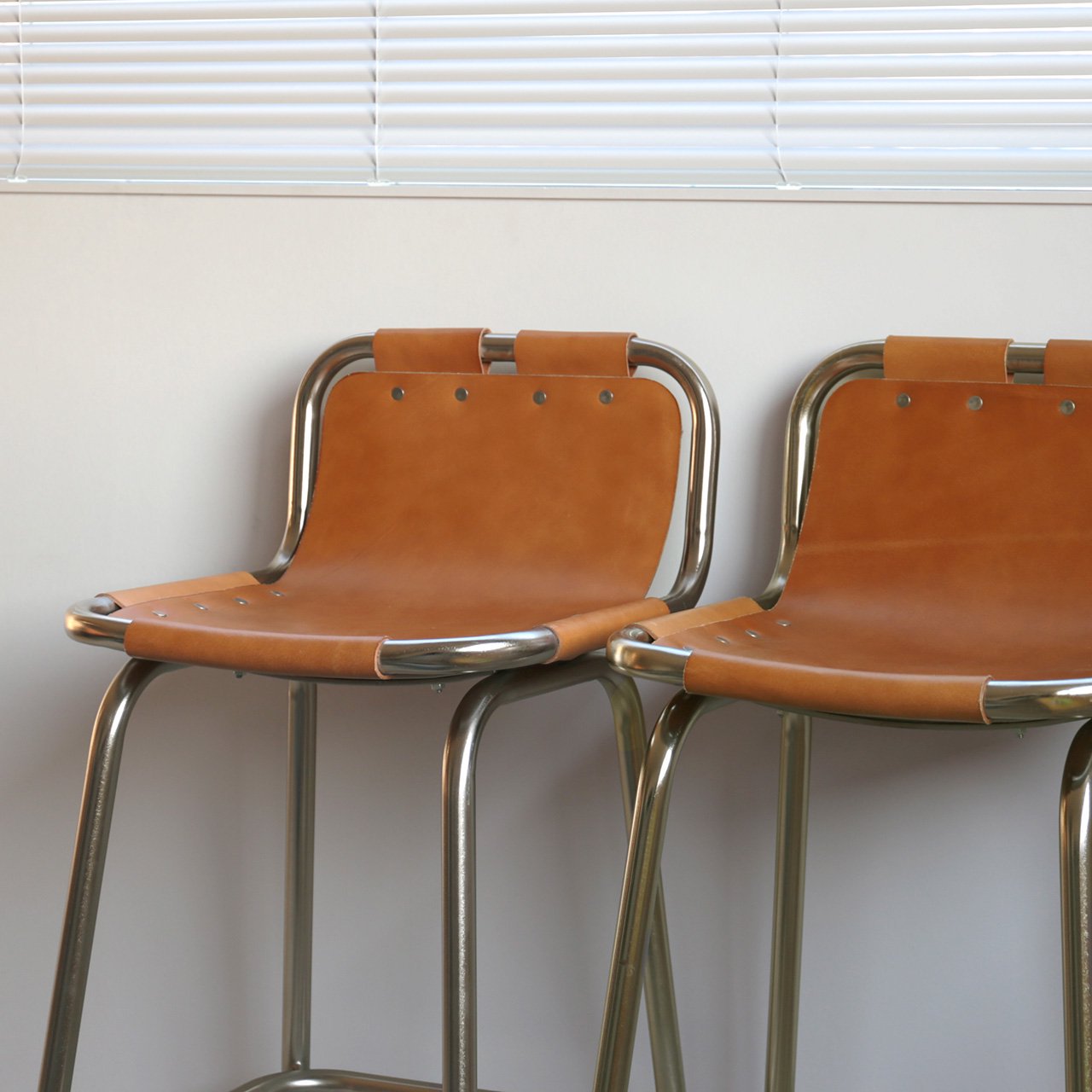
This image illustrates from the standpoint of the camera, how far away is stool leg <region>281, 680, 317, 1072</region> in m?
1.38

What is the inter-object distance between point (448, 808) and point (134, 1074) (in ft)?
2.68

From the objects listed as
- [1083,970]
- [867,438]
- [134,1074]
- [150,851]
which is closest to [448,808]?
[1083,970]

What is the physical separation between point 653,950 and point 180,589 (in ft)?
1.78

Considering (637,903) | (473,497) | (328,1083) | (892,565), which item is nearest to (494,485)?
(473,497)

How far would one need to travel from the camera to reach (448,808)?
955mm

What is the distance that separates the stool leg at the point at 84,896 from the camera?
104cm

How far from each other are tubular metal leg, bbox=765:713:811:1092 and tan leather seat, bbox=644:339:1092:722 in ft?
0.48

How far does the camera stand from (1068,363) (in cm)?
114

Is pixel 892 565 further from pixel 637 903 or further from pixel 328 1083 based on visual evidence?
pixel 328 1083

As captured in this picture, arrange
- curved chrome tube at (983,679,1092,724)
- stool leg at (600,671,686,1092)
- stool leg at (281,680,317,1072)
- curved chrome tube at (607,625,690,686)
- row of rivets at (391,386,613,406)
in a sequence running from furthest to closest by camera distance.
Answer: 1. stool leg at (281,680,317,1072)
2. row of rivets at (391,386,613,406)
3. stool leg at (600,671,686,1092)
4. curved chrome tube at (607,625,690,686)
5. curved chrome tube at (983,679,1092,724)

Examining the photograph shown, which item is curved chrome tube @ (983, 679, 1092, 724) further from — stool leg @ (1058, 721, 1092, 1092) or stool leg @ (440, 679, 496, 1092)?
stool leg @ (440, 679, 496, 1092)

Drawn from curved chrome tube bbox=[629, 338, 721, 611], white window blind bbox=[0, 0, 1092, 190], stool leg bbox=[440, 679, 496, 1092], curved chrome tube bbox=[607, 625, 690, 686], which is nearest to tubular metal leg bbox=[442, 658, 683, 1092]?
stool leg bbox=[440, 679, 496, 1092]

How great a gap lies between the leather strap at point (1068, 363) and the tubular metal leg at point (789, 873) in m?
0.37

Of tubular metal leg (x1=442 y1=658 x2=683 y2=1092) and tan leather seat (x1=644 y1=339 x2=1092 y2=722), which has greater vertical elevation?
tan leather seat (x1=644 y1=339 x2=1092 y2=722)
